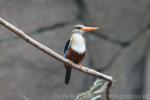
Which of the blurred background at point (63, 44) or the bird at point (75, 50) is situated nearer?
the bird at point (75, 50)

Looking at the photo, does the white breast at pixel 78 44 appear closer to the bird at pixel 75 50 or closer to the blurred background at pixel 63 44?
the bird at pixel 75 50

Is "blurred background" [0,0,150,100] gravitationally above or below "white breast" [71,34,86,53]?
below

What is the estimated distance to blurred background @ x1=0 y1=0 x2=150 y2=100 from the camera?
559 centimetres

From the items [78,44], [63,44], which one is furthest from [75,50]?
[63,44]

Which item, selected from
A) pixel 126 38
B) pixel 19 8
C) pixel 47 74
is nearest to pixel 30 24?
pixel 19 8

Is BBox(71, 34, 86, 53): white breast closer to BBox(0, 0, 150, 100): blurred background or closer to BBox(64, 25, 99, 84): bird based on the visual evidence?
BBox(64, 25, 99, 84): bird

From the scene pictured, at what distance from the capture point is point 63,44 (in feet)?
19.0

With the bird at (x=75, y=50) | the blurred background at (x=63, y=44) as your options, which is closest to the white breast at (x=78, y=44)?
the bird at (x=75, y=50)

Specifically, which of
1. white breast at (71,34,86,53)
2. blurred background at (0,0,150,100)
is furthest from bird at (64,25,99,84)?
blurred background at (0,0,150,100)

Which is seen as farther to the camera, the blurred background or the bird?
the blurred background

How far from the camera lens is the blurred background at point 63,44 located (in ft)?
18.3

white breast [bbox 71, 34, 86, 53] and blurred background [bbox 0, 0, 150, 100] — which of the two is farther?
blurred background [bbox 0, 0, 150, 100]

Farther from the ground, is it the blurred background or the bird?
the bird

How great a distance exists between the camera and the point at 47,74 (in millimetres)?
5734
